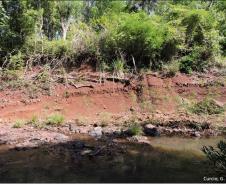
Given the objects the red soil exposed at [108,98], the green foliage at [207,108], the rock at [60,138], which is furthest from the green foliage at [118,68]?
the rock at [60,138]

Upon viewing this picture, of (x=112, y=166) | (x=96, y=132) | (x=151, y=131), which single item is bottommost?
(x=96, y=132)

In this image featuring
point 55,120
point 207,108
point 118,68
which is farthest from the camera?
point 118,68

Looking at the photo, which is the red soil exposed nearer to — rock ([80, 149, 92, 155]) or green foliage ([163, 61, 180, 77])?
green foliage ([163, 61, 180, 77])

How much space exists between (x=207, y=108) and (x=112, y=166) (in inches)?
302

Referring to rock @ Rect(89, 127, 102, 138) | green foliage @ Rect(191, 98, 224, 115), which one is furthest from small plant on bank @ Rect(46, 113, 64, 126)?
green foliage @ Rect(191, 98, 224, 115)

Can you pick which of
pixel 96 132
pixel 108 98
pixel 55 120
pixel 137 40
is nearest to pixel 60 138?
pixel 96 132

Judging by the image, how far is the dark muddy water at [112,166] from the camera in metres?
9.34

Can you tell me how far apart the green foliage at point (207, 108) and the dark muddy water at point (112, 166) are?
13.7 feet

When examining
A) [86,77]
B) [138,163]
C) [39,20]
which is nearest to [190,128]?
[138,163]

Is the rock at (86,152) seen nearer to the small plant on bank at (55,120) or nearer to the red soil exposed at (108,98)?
the small plant on bank at (55,120)

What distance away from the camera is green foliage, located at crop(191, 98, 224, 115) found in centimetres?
1652

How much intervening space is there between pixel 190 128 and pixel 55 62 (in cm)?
786

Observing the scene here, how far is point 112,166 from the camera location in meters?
10.3

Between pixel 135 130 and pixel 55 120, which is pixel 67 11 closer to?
pixel 55 120
